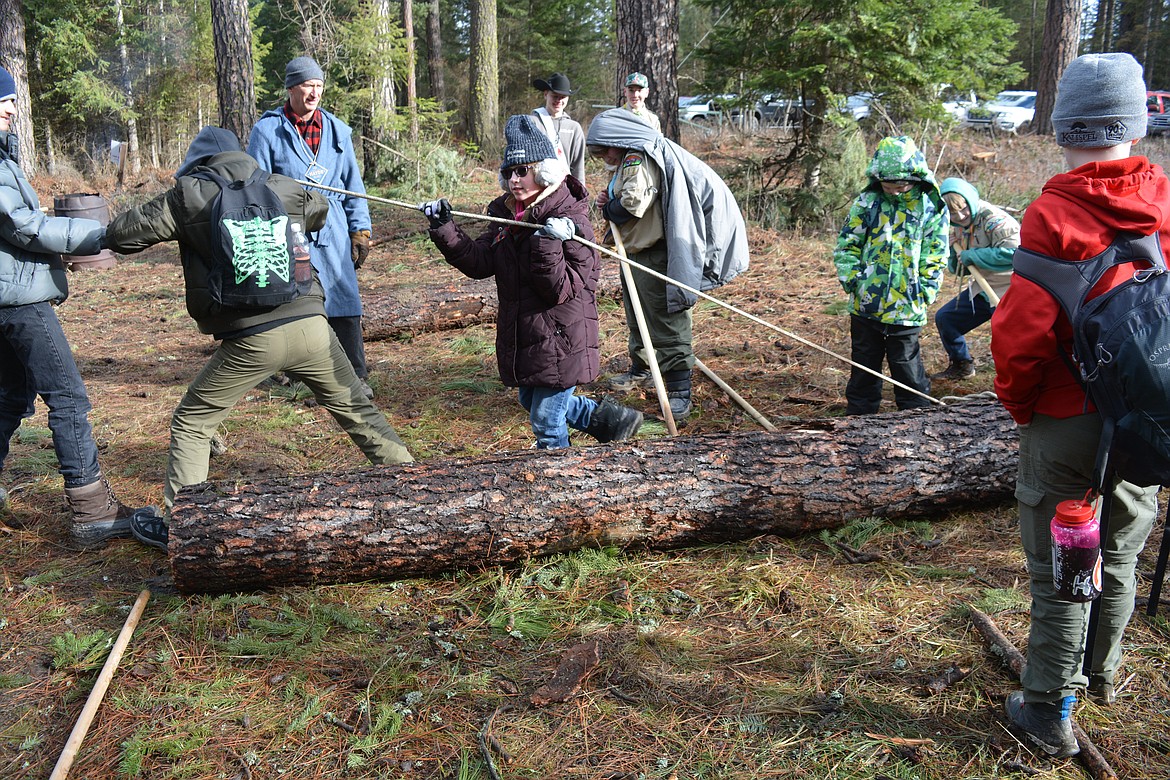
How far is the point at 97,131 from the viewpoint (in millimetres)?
23828

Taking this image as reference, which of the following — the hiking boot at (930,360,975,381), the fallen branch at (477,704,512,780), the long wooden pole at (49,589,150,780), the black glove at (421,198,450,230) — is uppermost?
the black glove at (421,198,450,230)

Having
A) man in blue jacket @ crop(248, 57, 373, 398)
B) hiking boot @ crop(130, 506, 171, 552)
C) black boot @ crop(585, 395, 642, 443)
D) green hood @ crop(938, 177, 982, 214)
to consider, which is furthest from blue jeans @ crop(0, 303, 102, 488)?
green hood @ crop(938, 177, 982, 214)

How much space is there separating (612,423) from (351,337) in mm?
2570

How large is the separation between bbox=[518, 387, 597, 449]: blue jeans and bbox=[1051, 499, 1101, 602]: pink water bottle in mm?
2510

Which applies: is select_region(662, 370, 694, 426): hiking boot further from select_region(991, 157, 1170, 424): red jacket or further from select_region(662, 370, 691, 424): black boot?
select_region(991, 157, 1170, 424): red jacket

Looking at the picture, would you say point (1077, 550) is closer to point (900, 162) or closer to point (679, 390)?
point (900, 162)

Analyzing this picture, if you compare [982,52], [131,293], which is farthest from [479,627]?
[982,52]

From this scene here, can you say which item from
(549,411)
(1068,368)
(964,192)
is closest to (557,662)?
(549,411)

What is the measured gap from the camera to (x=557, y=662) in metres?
3.28

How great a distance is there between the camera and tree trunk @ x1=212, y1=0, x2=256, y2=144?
1016 cm

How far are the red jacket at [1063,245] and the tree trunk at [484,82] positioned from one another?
16.7 m

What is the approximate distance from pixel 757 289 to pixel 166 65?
22886mm

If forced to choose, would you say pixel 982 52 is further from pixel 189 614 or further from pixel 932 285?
pixel 189 614

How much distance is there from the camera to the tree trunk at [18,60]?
17.3 meters
